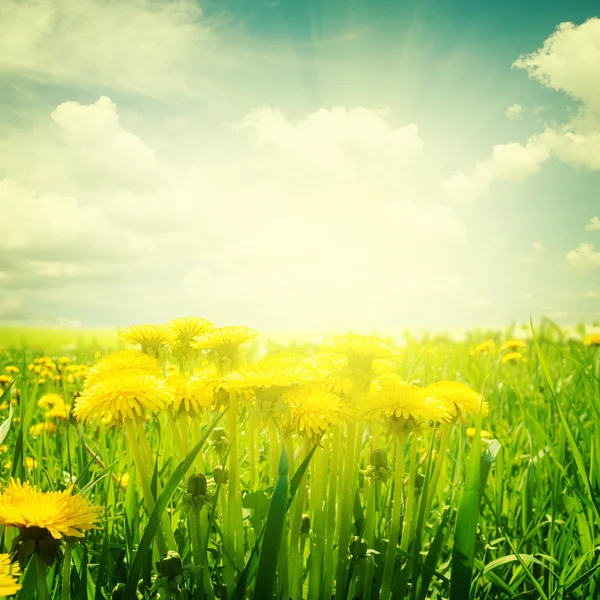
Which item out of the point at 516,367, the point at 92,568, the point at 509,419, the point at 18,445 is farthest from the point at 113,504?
the point at 516,367

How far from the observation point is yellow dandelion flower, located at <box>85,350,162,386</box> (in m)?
1.54

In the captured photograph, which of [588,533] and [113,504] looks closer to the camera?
[588,533]

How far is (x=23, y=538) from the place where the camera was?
1.08 metres

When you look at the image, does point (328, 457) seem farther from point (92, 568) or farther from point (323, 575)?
point (92, 568)

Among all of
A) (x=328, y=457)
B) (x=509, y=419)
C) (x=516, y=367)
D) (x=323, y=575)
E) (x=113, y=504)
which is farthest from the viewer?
(x=516, y=367)

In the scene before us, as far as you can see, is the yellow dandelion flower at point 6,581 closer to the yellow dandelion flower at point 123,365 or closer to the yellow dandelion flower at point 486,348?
the yellow dandelion flower at point 123,365

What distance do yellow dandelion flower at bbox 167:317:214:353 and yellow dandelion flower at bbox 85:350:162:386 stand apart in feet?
0.59

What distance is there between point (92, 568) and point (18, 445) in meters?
0.58

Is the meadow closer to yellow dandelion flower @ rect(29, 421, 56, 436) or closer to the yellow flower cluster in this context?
the yellow flower cluster

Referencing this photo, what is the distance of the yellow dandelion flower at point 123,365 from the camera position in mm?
Answer: 1542

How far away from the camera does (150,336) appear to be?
6.19 ft

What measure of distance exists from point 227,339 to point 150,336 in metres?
0.40

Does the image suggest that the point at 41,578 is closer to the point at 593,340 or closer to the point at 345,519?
the point at 345,519

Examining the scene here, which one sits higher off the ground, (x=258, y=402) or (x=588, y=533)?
(x=258, y=402)
